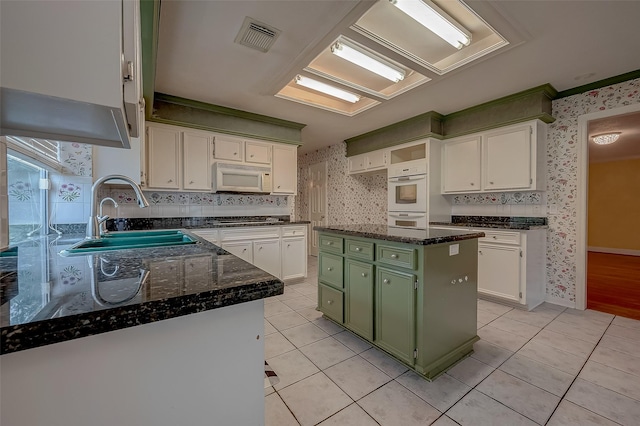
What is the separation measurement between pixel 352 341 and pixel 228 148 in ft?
9.56

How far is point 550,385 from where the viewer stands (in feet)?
5.54

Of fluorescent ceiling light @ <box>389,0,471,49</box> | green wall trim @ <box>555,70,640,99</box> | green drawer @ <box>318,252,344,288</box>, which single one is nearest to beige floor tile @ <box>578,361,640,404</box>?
green drawer @ <box>318,252,344,288</box>

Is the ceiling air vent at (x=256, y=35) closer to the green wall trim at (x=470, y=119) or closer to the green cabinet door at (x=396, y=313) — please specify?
the green cabinet door at (x=396, y=313)

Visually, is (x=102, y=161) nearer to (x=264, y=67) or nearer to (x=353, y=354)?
(x=264, y=67)

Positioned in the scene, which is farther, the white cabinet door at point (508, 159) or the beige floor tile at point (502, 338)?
the white cabinet door at point (508, 159)

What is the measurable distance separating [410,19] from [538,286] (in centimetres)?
320

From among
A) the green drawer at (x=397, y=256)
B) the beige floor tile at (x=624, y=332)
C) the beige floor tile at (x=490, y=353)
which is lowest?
the beige floor tile at (x=490, y=353)

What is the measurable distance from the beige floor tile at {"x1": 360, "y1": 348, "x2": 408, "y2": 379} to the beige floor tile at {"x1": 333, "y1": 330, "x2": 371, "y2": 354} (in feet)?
0.18

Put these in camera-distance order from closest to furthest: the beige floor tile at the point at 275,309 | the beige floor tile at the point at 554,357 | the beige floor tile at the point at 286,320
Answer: the beige floor tile at the point at 554,357 < the beige floor tile at the point at 286,320 < the beige floor tile at the point at 275,309

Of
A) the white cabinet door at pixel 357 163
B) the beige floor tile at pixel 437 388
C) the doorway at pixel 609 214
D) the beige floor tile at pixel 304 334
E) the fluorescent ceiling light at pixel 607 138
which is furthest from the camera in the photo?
the white cabinet door at pixel 357 163

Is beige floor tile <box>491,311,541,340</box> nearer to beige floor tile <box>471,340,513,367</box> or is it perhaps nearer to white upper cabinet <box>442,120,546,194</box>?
beige floor tile <box>471,340,513,367</box>

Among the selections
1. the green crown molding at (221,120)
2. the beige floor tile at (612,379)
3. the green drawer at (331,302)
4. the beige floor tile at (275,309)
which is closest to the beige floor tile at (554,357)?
the beige floor tile at (612,379)

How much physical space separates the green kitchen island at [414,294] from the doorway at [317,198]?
3682mm

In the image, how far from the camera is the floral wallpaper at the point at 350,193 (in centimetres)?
514
